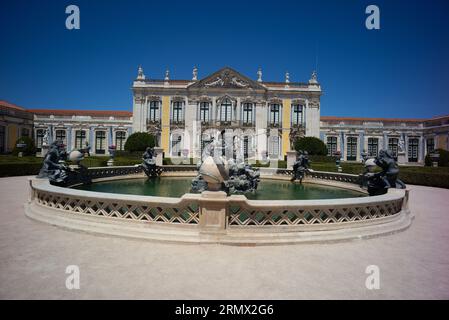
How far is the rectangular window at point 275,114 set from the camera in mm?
41625

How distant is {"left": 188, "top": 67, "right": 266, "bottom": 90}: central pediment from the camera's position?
4038 cm

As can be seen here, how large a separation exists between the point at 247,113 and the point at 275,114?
4270 mm

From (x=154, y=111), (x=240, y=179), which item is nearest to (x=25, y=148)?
(x=154, y=111)

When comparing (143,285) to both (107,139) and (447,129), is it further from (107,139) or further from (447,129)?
(447,129)

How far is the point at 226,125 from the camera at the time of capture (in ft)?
134

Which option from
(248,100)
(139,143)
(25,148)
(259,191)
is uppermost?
(248,100)

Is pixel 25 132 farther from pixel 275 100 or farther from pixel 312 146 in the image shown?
pixel 312 146

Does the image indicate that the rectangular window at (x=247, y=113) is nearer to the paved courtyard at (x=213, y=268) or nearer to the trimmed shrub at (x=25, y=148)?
the trimmed shrub at (x=25, y=148)

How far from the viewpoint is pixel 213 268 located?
3.74 metres

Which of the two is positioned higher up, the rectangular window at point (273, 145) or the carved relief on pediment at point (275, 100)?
the carved relief on pediment at point (275, 100)

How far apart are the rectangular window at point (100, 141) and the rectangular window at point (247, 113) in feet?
72.3

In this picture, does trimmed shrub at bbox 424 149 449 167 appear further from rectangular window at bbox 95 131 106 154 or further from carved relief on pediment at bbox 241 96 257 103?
rectangular window at bbox 95 131 106 154

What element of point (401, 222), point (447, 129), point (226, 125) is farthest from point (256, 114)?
point (401, 222)

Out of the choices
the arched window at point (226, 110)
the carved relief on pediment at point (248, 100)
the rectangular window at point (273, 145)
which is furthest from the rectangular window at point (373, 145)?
the arched window at point (226, 110)
